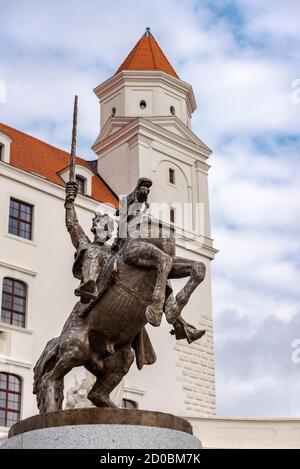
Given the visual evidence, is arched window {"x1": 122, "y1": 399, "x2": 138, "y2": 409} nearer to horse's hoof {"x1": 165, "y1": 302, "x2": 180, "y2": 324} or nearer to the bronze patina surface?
horse's hoof {"x1": 165, "y1": 302, "x2": 180, "y2": 324}

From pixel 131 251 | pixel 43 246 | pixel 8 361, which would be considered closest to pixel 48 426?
pixel 131 251

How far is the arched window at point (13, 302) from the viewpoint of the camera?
2527 centimetres

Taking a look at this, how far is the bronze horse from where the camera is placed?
22.4 feet

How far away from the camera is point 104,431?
6.02 metres

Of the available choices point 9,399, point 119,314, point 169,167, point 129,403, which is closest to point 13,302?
point 9,399

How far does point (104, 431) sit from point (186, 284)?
5.23 ft

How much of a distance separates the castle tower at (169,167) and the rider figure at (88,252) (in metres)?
21.1

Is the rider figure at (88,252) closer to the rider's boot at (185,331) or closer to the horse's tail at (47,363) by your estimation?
the horse's tail at (47,363)

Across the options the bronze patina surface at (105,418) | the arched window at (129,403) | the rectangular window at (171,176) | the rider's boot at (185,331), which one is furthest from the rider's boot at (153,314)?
the rectangular window at (171,176)

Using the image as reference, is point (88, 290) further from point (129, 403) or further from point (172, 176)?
point (172, 176)

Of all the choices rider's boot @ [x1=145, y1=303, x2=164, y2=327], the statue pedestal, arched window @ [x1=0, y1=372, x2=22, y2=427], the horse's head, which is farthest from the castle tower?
the statue pedestal

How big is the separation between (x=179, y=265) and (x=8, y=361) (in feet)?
60.8

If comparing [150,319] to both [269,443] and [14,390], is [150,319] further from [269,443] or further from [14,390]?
[14,390]
